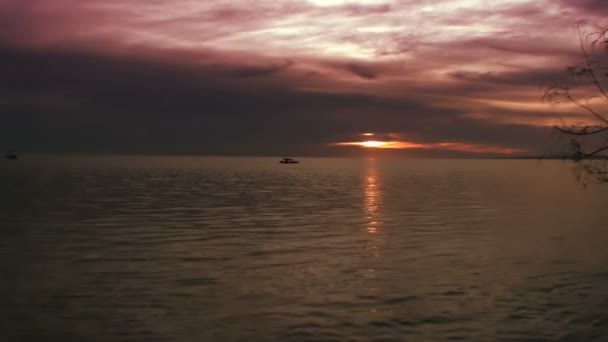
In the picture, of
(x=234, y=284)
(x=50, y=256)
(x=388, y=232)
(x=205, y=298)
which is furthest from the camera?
(x=388, y=232)

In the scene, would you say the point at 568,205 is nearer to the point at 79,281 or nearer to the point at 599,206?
the point at 599,206

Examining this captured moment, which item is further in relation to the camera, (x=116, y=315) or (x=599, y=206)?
(x=599, y=206)

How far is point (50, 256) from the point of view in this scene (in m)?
26.9

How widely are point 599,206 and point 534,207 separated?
638 cm

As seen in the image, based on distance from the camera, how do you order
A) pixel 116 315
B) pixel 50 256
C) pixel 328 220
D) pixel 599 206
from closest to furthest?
→ pixel 116 315, pixel 50 256, pixel 328 220, pixel 599 206

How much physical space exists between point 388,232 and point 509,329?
21.0 metres

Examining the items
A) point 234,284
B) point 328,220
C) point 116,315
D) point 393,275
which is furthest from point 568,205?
point 116,315

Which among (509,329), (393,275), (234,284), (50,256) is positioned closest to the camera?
(509,329)

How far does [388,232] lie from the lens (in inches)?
1437

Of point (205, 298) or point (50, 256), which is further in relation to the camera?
point (50, 256)

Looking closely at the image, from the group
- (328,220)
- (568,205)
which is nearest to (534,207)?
(568,205)

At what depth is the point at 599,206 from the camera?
189ft

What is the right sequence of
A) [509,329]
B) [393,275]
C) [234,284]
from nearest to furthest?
[509,329]
[234,284]
[393,275]

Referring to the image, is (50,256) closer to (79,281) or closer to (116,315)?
(79,281)
